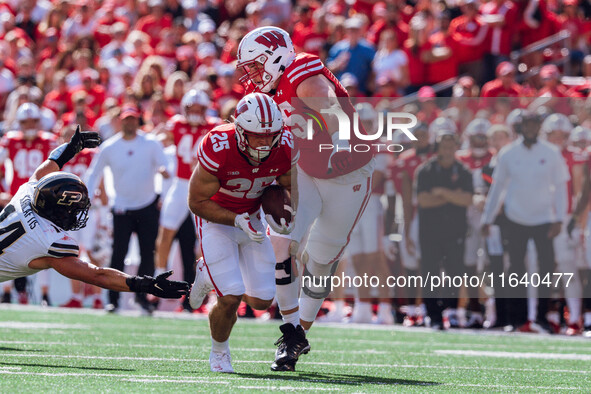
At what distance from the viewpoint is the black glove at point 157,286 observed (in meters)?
5.85

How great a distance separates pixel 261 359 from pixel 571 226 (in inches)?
155

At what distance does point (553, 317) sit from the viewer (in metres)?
9.96

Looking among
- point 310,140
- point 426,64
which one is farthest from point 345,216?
point 426,64

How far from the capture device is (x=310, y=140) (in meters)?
6.73

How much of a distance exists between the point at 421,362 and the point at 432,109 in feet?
12.4

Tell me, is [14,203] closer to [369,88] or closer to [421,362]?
[421,362]

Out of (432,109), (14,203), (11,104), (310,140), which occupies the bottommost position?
(14,203)

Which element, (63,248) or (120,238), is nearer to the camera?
(63,248)

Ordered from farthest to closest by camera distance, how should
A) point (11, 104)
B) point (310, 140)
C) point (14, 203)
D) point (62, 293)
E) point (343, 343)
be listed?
1. point (11, 104)
2. point (62, 293)
3. point (343, 343)
4. point (310, 140)
5. point (14, 203)

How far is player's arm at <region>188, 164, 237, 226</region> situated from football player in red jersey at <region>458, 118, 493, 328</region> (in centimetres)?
428

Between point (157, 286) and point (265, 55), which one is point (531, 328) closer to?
point (265, 55)

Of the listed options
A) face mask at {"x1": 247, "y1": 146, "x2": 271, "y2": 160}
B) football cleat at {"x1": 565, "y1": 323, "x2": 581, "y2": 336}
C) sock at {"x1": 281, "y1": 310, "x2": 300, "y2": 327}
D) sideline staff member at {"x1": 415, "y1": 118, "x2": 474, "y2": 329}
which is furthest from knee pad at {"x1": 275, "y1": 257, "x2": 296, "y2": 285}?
football cleat at {"x1": 565, "y1": 323, "x2": 581, "y2": 336}

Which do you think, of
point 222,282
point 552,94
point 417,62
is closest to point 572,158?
point 552,94

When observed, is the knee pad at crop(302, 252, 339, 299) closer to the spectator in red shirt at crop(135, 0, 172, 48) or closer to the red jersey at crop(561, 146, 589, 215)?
the red jersey at crop(561, 146, 589, 215)
